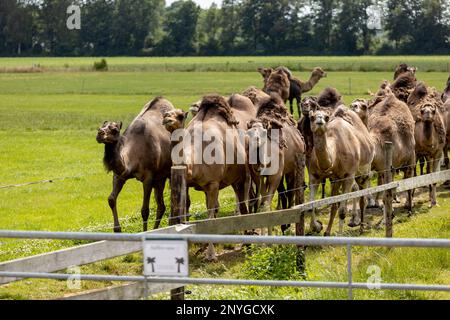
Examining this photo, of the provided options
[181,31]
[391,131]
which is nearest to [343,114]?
[391,131]

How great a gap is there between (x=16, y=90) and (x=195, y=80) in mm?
14075

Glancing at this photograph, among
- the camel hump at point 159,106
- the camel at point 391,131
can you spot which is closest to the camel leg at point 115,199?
the camel hump at point 159,106

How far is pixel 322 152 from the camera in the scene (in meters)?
14.7

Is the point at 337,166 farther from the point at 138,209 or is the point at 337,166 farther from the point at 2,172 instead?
the point at 2,172

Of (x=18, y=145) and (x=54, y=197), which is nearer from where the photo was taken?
(x=54, y=197)

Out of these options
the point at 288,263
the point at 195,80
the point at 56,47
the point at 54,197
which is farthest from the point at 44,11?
the point at 288,263

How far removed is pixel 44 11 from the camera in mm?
116188

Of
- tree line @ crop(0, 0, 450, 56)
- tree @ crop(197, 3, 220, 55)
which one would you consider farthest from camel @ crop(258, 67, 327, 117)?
tree @ crop(197, 3, 220, 55)

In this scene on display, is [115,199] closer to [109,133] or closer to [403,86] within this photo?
[109,133]

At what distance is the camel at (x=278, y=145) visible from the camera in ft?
48.3

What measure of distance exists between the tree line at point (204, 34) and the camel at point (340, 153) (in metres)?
84.6

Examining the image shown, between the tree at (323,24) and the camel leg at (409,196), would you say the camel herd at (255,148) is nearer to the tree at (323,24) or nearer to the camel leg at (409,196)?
the camel leg at (409,196)

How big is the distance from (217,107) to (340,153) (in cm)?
221

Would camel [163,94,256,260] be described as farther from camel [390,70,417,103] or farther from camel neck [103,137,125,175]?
camel [390,70,417,103]
